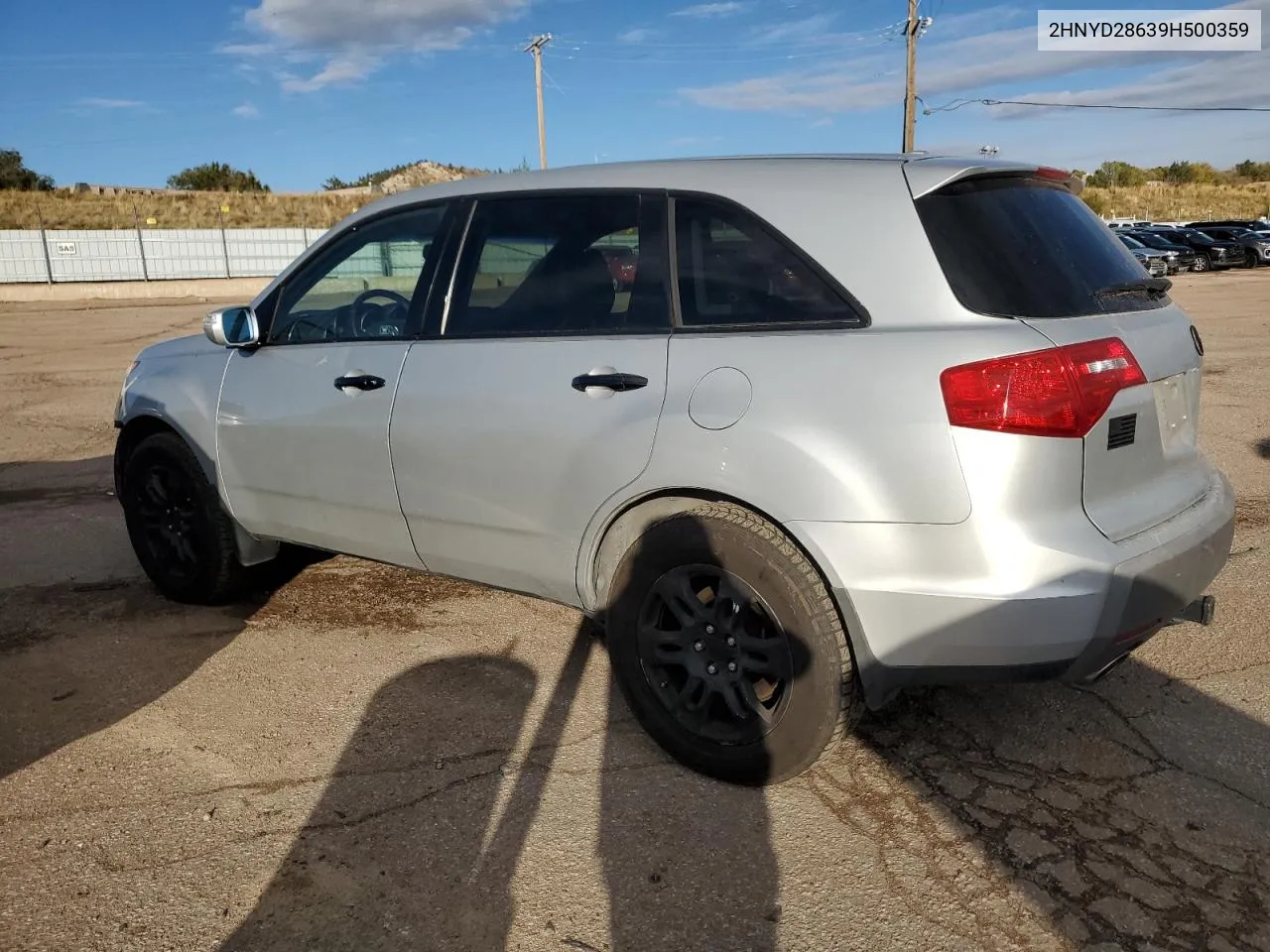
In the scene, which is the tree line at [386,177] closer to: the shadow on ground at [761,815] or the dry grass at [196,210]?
the dry grass at [196,210]

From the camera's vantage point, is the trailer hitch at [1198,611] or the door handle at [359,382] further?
the door handle at [359,382]

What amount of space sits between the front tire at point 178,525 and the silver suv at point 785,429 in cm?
89

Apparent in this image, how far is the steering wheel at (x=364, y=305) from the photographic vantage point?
3877 millimetres

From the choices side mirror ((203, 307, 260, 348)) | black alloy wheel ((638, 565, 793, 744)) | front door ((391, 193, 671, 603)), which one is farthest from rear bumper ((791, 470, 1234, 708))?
side mirror ((203, 307, 260, 348))

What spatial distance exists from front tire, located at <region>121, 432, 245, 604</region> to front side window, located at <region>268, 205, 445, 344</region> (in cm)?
84

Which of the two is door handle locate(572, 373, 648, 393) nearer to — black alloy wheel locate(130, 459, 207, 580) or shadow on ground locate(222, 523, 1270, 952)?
shadow on ground locate(222, 523, 1270, 952)

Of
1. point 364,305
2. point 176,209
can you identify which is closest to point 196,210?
point 176,209

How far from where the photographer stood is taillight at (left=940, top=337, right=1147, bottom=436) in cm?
256

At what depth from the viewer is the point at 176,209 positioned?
52688 mm

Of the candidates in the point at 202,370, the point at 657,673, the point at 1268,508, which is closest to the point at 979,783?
the point at 657,673

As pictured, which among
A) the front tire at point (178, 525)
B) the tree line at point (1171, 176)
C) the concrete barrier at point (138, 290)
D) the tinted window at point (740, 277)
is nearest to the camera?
the tinted window at point (740, 277)

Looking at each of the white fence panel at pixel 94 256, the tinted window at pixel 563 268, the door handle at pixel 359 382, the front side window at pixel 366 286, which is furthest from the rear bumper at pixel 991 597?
the white fence panel at pixel 94 256

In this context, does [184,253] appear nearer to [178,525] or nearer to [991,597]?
[178,525]

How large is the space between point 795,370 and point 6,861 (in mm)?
2565
